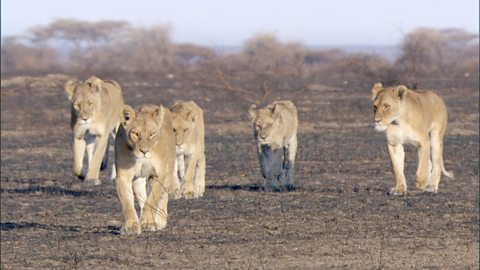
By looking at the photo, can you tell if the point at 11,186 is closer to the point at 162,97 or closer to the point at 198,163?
the point at 198,163

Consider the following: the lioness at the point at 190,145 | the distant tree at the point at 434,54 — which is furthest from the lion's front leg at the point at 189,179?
the distant tree at the point at 434,54

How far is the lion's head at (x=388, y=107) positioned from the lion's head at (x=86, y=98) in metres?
3.77

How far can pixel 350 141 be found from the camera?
22.1m

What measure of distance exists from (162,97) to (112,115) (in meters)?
18.6

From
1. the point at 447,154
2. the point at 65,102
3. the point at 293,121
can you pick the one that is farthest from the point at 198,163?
the point at 65,102

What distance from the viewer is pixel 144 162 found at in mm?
10898

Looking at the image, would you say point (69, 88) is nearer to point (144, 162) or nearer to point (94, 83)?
point (94, 83)

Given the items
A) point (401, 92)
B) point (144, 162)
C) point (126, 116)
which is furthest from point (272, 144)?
point (126, 116)

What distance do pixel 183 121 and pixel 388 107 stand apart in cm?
219

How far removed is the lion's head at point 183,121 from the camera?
13.5 m

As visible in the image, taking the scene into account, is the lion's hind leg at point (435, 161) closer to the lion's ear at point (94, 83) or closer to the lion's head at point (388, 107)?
the lion's head at point (388, 107)

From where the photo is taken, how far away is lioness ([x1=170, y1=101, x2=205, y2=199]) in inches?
535

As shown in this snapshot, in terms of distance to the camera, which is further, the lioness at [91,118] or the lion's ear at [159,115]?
the lioness at [91,118]

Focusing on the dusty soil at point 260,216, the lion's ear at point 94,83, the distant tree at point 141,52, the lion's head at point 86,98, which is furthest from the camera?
the distant tree at point 141,52
